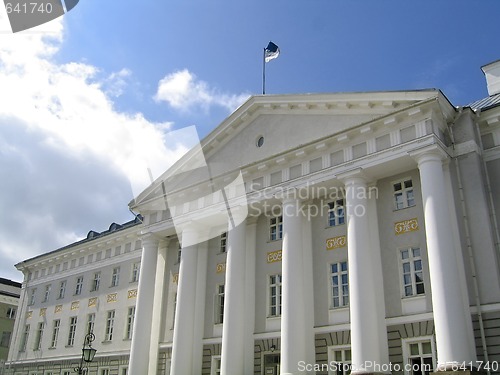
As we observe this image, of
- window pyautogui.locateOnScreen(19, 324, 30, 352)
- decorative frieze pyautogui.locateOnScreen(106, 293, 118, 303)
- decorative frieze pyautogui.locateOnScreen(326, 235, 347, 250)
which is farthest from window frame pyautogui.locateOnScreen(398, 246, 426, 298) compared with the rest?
window pyautogui.locateOnScreen(19, 324, 30, 352)

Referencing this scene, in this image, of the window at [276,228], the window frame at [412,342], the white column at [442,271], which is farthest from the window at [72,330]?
the white column at [442,271]

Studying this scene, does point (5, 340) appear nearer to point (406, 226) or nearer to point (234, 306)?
point (234, 306)

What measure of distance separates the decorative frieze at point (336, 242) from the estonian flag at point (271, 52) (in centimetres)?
928

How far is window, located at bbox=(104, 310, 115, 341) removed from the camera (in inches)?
1197

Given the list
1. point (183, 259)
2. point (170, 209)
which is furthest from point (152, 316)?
point (170, 209)

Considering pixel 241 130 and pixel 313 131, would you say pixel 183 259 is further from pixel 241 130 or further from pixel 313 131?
pixel 313 131

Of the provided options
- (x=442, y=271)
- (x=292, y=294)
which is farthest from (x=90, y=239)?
(x=442, y=271)

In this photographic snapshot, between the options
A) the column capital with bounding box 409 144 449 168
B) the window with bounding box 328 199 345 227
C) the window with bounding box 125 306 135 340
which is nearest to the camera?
the column capital with bounding box 409 144 449 168

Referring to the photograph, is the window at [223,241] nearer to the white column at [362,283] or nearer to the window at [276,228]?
the window at [276,228]

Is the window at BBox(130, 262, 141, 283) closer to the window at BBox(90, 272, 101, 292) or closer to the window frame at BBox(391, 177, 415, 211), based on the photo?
the window at BBox(90, 272, 101, 292)

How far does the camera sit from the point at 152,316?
26.3m

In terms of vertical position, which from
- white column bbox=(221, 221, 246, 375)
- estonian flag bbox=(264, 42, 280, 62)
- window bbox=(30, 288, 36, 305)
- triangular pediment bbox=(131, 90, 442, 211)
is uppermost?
estonian flag bbox=(264, 42, 280, 62)

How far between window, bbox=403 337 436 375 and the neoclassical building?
4 cm

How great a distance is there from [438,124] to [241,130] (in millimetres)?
9617
